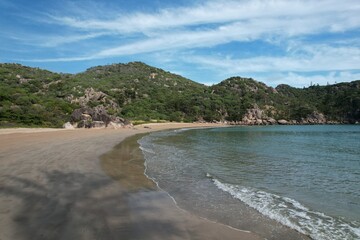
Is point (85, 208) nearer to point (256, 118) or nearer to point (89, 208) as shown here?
point (89, 208)

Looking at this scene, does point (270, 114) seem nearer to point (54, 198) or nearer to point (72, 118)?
point (72, 118)

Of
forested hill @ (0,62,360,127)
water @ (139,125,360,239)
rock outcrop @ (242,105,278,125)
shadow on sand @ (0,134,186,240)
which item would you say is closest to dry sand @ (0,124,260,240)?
shadow on sand @ (0,134,186,240)

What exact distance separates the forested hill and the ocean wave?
3571 cm

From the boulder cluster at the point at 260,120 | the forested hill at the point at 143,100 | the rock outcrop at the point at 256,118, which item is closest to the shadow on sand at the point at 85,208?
the forested hill at the point at 143,100

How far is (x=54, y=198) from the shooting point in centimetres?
865

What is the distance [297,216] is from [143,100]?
309 ft

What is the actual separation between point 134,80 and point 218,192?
114831 millimetres

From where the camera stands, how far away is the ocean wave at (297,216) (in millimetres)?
6676

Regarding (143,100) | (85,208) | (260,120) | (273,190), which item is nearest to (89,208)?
(85,208)

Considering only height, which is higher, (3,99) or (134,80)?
(134,80)

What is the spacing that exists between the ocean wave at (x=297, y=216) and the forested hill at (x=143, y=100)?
117 ft

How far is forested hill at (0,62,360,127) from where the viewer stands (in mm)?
52406

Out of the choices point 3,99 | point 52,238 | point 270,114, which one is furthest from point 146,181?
point 270,114

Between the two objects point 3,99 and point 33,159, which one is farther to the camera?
point 3,99
